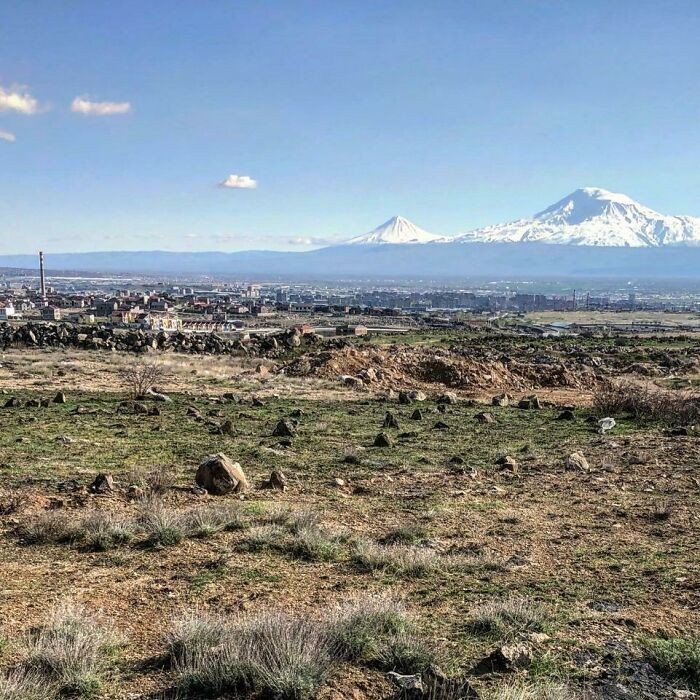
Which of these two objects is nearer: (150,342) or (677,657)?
(677,657)

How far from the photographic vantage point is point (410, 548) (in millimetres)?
7855

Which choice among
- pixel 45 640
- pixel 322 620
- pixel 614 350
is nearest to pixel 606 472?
pixel 322 620

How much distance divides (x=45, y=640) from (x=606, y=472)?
1018cm

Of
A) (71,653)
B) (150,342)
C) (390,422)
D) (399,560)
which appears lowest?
(390,422)

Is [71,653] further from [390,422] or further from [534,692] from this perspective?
[390,422]

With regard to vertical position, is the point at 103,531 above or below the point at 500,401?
above

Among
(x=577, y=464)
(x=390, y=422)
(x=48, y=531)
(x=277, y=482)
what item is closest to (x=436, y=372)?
(x=390, y=422)

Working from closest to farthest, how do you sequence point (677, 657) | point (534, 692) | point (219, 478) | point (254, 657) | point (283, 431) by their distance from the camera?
point (534, 692)
point (254, 657)
point (677, 657)
point (219, 478)
point (283, 431)

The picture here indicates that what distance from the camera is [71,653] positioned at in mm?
4934

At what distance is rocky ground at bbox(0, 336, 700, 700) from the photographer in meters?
5.09

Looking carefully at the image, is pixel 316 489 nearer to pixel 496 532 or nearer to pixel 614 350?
pixel 496 532

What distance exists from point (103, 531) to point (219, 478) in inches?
102

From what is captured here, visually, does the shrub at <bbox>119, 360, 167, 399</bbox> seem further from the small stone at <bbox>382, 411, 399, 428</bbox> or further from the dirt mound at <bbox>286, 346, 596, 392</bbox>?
the small stone at <bbox>382, 411, 399, 428</bbox>

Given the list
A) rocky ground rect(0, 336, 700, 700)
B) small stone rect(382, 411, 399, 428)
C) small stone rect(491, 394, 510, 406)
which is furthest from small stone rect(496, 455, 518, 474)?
small stone rect(491, 394, 510, 406)
